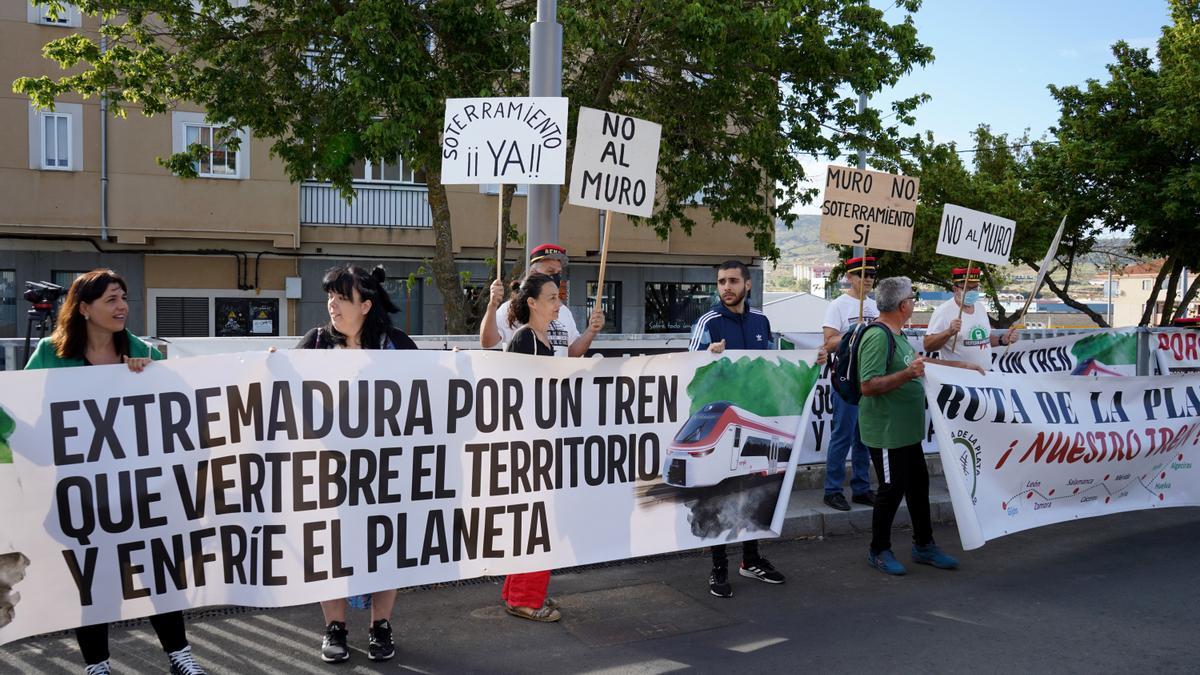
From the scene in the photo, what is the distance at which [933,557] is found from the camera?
21.3 ft

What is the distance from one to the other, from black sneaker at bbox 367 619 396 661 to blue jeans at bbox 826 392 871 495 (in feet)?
13.5

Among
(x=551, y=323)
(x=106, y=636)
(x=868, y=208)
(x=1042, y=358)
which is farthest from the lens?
(x=1042, y=358)

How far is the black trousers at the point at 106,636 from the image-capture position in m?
4.11

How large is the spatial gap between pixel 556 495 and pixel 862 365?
2.22 metres

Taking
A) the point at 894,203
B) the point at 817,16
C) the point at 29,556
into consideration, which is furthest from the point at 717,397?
the point at 817,16

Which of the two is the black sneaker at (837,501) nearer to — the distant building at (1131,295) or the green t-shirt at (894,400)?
the green t-shirt at (894,400)

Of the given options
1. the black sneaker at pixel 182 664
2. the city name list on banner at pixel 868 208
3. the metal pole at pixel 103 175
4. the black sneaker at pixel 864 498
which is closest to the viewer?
the black sneaker at pixel 182 664

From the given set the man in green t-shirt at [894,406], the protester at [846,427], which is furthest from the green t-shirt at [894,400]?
the protester at [846,427]

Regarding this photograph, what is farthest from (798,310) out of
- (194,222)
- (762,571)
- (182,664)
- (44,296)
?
(182,664)

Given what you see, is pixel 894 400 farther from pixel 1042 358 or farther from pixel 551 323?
pixel 1042 358

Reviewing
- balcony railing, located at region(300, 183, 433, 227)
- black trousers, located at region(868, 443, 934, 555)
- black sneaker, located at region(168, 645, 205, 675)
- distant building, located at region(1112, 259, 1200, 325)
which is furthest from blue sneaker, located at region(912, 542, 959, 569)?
distant building, located at region(1112, 259, 1200, 325)

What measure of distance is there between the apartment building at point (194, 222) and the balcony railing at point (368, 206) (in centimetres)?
3

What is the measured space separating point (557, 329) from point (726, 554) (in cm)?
170

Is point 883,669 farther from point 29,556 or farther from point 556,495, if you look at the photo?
point 29,556
